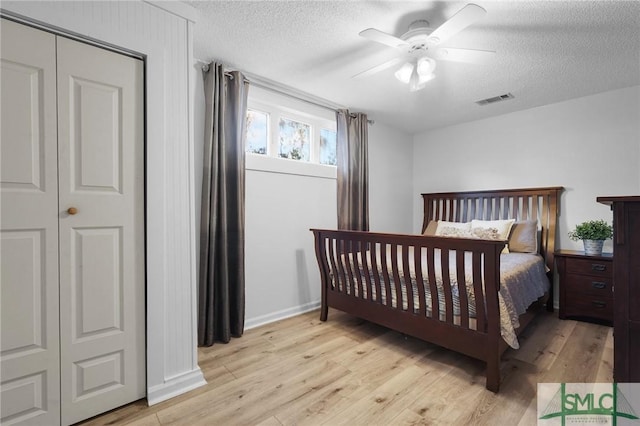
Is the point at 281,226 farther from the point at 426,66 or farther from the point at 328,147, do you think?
the point at 426,66

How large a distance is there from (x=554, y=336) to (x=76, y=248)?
3.35 m

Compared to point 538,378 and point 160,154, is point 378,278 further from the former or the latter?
point 160,154

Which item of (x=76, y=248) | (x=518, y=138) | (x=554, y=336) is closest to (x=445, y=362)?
(x=554, y=336)

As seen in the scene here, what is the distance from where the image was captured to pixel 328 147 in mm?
3283

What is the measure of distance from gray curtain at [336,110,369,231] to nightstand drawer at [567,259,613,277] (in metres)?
1.99

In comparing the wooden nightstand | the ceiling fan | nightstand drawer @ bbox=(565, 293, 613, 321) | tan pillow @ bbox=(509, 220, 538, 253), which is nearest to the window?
the ceiling fan

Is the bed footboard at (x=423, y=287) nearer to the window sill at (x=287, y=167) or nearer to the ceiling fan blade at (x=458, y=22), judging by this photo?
the window sill at (x=287, y=167)

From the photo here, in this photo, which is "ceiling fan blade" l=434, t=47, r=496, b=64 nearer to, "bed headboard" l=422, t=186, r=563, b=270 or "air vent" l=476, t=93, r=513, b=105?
"air vent" l=476, t=93, r=513, b=105

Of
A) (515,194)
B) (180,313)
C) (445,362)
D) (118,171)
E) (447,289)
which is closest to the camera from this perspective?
(118,171)

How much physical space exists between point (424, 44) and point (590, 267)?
2.51 meters

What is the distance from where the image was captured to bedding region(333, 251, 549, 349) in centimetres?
170

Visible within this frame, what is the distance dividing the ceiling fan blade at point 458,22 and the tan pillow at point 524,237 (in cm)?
226

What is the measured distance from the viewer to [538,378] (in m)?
1.71

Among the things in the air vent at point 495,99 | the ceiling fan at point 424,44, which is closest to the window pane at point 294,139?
the ceiling fan at point 424,44
